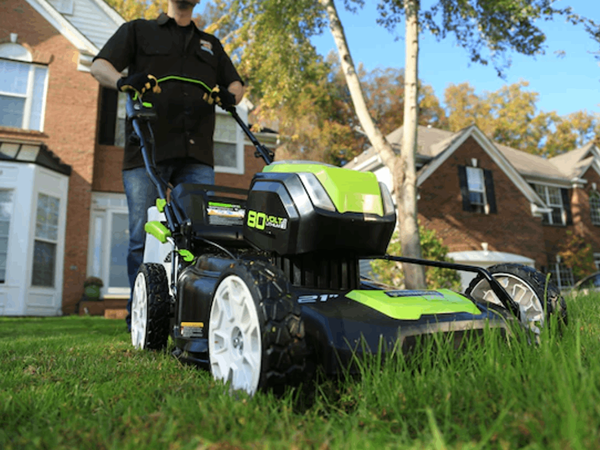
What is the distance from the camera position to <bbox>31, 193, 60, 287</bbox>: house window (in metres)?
9.98

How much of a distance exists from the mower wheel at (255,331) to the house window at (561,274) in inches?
798

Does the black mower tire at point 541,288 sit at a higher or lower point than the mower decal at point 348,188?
lower

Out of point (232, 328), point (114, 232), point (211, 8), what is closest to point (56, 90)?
point (114, 232)

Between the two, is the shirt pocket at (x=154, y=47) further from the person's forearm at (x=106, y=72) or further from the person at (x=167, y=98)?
the person's forearm at (x=106, y=72)

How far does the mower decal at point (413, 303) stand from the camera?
184cm

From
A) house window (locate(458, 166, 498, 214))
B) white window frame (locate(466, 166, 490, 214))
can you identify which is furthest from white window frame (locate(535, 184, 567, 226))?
white window frame (locate(466, 166, 490, 214))

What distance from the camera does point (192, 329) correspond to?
2178 mm


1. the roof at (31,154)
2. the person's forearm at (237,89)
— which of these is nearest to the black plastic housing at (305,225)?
the person's forearm at (237,89)

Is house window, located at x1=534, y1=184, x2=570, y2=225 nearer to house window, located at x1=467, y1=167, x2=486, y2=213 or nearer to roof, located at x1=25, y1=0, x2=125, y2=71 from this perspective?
house window, located at x1=467, y1=167, x2=486, y2=213

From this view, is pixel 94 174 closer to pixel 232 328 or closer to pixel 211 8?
pixel 232 328

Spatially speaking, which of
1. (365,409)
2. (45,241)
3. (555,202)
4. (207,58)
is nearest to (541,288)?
(365,409)

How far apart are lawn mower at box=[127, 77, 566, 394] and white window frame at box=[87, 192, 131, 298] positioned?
8630 millimetres

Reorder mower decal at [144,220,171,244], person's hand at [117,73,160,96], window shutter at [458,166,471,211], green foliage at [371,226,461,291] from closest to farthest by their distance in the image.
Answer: mower decal at [144,220,171,244] → person's hand at [117,73,160,96] → green foliage at [371,226,461,291] → window shutter at [458,166,471,211]

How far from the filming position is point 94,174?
11.2 meters
